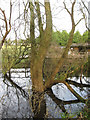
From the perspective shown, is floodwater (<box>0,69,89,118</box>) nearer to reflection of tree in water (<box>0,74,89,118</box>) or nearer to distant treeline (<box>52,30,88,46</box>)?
reflection of tree in water (<box>0,74,89,118</box>)

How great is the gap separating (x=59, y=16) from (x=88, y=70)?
1372 mm

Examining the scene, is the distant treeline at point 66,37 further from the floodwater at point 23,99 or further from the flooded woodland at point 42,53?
the floodwater at point 23,99

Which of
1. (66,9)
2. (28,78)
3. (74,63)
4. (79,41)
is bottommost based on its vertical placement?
(28,78)

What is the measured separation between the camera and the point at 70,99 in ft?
5.38

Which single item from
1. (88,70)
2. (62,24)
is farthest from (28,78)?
(88,70)

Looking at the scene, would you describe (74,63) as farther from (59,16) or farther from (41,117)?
(41,117)

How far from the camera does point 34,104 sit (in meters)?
1.40

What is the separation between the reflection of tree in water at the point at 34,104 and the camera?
131cm

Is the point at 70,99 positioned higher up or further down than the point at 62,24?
further down

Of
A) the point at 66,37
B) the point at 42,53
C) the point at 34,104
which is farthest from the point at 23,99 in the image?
the point at 66,37

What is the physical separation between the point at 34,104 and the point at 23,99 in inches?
8.8

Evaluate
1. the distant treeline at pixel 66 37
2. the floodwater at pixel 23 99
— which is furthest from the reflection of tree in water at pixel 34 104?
the distant treeline at pixel 66 37

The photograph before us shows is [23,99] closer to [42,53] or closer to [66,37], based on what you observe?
[42,53]

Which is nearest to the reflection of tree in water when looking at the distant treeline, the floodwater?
the floodwater
